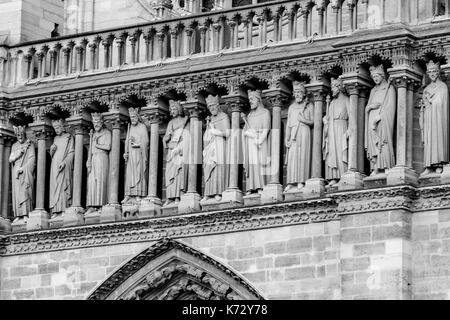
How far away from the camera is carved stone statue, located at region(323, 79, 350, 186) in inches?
1462

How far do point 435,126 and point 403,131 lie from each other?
15.7 inches

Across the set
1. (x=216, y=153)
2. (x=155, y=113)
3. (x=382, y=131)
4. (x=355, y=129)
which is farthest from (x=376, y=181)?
(x=155, y=113)

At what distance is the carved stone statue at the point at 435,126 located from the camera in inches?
1433

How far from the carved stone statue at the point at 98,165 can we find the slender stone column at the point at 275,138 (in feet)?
8.59

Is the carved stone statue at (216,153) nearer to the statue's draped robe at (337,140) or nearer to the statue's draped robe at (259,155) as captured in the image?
the statue's draped robe at (259,155)

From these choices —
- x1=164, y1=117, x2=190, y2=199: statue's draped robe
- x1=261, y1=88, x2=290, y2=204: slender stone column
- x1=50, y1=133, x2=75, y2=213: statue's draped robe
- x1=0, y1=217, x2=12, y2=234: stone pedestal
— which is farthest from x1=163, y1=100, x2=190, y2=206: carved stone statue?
x1=0, y1=217, x2=12, y2=234: stone pedestal

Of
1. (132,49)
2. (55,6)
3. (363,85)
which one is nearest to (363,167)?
(363,85)

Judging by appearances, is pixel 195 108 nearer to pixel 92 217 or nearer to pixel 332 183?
pixel 92 217

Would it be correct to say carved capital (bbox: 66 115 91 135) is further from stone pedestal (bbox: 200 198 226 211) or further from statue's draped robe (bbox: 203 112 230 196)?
stone pedestal (bbox: 200 198 226 211)

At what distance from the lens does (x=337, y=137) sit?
37.2 m

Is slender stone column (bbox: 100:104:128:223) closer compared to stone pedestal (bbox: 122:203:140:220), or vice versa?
stone pedestal (bbox: 122:203:140:220)

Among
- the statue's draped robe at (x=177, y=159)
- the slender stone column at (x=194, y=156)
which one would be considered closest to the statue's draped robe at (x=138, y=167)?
the statue's draped robe at (x=177, y=159)

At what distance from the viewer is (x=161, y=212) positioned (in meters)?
38.8

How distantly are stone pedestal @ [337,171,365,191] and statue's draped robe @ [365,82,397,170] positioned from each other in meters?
0.21
